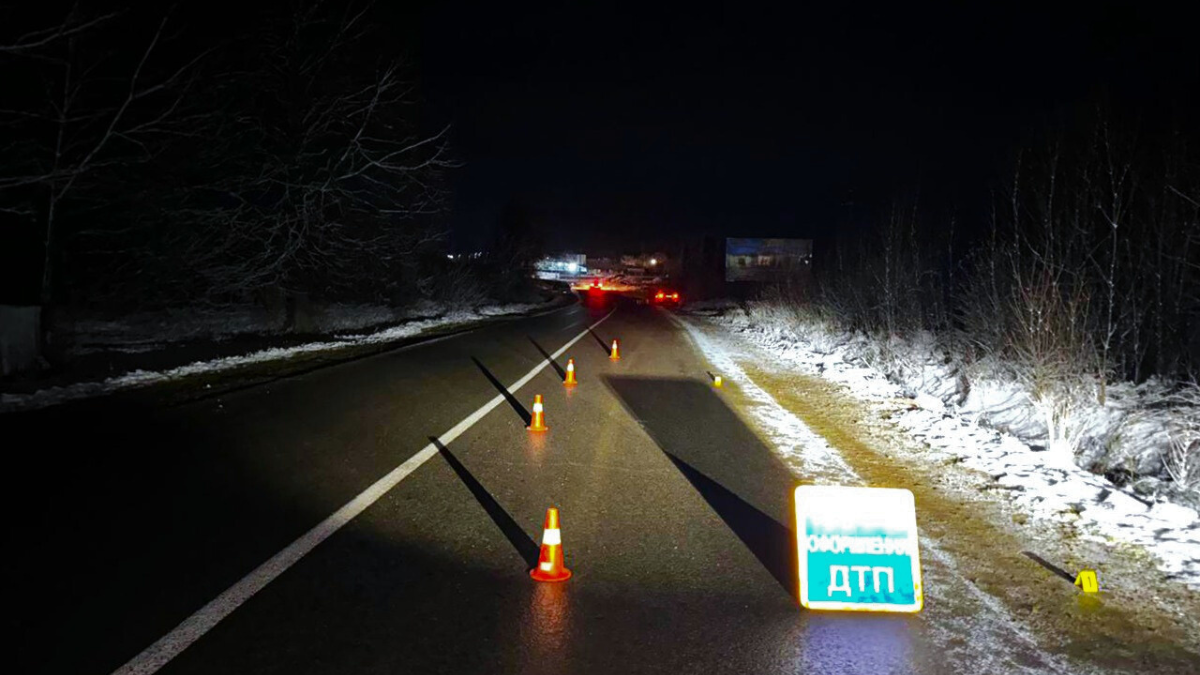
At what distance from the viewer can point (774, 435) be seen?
10.2 m

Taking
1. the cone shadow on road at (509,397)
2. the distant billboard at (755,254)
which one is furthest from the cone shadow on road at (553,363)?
the distant billboard at (755,254)

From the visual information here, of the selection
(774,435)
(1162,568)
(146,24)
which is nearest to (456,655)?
(1162,568)

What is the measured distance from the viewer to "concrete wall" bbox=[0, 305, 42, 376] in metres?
13.5

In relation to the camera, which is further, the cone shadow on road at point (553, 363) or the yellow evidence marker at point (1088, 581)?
the cone shadow on road at point (553, 363)

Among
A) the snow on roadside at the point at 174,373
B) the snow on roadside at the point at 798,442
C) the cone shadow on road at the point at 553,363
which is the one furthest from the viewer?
the cone shadow on road at the point at 553,363

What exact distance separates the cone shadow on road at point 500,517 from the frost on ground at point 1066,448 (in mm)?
4268

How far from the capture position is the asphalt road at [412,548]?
405cm

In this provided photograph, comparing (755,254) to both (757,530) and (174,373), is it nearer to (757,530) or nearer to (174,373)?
(174,373)

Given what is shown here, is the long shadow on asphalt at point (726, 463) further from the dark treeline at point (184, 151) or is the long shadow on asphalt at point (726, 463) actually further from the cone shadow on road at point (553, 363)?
the dark treeline at point (184, 151)

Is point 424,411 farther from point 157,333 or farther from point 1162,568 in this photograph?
point 157,333

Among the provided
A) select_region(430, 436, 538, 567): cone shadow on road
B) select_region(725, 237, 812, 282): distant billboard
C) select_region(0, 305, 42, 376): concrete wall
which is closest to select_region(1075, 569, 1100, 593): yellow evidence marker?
select_region(430, 436, 538, 567): cone shadow on road

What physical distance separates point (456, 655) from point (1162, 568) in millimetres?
4787

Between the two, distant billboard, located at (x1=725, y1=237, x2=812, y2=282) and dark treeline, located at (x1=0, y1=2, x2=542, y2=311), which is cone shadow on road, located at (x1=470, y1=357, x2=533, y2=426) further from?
distant billboard, located at (x1=725, y1=237, x2=812, y2=282)

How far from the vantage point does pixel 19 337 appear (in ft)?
45.2
